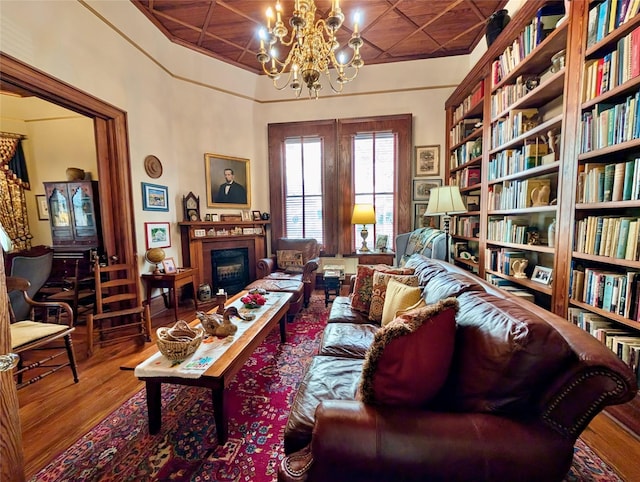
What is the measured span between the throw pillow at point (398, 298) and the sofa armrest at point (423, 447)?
958 mm

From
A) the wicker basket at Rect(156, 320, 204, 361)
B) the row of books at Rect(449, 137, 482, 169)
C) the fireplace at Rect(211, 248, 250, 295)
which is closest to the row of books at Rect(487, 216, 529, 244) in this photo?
the row of books at Rect(449, 137, 482, 169)

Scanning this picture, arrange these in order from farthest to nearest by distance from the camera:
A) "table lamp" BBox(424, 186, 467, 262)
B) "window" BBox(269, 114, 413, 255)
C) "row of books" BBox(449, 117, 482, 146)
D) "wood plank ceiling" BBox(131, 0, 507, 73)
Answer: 1. "window" BBox(269, 114, 413, 255)
2. "row of books" BBox(449, 117, 482, 146)
3. "wood plank ceiling" BBox(131, 0, 507, 73)
4. "table lamp" BBox(424, 186, 467, 262)

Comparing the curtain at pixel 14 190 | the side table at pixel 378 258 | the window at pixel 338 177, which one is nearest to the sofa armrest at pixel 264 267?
the window at pixel 338 177

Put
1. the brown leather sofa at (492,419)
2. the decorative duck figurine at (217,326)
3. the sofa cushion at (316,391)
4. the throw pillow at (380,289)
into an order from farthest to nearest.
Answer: the throw pillow at (380,289)
the decorative duck figurine at (217,326)
the sofa cushion at (316,391)
the brown leather sofa at (492,419)

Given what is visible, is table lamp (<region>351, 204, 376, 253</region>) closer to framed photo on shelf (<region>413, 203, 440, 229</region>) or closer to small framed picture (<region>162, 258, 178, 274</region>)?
framed photo on shelf (<region>413, 203, 440, 229</region>)

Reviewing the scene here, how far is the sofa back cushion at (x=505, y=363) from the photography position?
0.84 meters

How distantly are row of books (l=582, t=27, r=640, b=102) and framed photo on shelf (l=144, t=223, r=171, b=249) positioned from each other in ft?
13.8

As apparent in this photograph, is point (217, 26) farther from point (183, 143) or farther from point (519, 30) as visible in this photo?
point (519, 30)

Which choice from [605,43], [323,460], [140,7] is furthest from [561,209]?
[140,7]

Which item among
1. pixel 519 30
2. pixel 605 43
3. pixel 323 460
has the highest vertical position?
pixel 519 30

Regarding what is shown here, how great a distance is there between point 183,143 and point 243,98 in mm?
1285

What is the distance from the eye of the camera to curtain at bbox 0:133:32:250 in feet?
12.8

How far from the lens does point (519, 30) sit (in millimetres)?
2326

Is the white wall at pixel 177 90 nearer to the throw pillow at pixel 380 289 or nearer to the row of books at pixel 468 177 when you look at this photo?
the row of books at pixel 468 177
